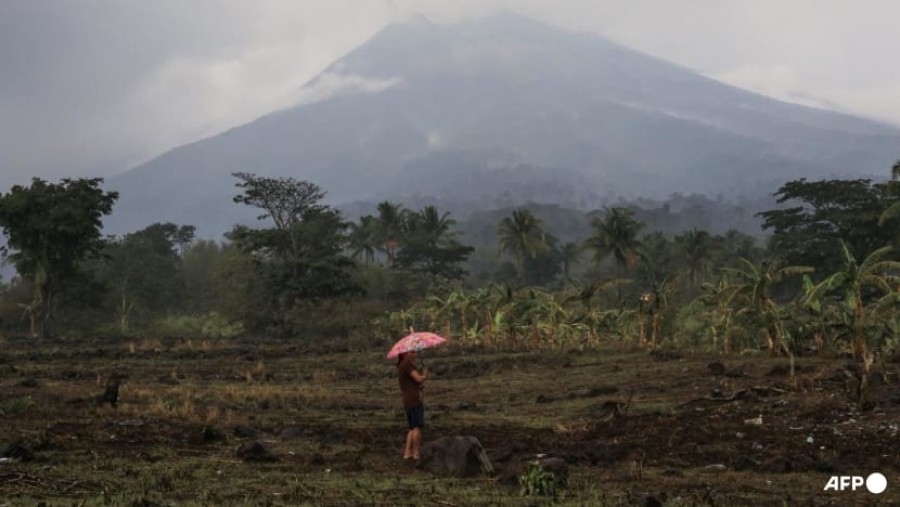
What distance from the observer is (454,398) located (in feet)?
66.7

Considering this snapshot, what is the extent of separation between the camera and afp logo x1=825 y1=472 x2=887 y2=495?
890cm

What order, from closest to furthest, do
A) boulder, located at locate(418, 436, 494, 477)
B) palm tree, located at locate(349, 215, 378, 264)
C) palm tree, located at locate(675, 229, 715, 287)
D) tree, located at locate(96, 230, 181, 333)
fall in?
boulder, located at locate(418, 436, 494, 477)
tree, located at locate(96, 230, 181, 333)
palm tree, located at locate(675, 229, 715, 287)
palm tree, located at locate(349, 215, 378, 264)

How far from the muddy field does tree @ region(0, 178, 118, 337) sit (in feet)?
76.6

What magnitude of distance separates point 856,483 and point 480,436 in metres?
5.85

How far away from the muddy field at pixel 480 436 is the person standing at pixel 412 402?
1.19 ft

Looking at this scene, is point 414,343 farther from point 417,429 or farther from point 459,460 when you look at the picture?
point 459,460

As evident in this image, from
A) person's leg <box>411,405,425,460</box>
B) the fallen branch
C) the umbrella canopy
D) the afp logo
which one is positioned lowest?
the fallen branch

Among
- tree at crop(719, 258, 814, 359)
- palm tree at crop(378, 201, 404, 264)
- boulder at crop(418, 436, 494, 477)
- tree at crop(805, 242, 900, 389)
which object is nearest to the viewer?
boulder at crop(418, 436, 494, 477)

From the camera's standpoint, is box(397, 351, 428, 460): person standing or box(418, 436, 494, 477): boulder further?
box(397, 351, 428, 460): person standing

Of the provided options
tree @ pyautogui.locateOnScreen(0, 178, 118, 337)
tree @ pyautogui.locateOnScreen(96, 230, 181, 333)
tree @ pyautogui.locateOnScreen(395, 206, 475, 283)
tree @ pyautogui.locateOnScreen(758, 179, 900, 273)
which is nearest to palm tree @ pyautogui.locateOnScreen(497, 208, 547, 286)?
tree @ pyautogui.locateOnScreen(395, 206, 475, 283)

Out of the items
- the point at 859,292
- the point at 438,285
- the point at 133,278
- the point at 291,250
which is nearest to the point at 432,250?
the point at 438,285

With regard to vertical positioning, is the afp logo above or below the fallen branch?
above

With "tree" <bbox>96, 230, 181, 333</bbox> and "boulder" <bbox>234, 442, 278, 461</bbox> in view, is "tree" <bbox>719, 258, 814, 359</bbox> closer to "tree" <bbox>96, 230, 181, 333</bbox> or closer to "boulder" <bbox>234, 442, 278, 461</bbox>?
"boulder" <bbox>234, 442, 278, 461</bbox>

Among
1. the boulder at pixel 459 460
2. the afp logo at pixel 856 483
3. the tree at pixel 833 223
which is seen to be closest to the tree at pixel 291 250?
the tree at pixel 833 223
